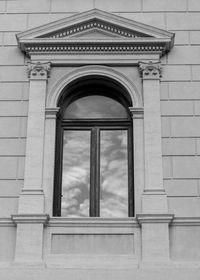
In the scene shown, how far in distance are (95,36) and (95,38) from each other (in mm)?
235

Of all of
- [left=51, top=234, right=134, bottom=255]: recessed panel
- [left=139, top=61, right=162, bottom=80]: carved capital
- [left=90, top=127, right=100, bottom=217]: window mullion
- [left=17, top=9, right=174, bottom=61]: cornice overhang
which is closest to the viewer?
[left=51, top=234, right=134, bottom=255]: recessed panel

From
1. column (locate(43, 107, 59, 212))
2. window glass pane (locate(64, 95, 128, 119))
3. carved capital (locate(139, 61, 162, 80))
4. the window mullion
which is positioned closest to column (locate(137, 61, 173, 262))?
carved capital (locate(139, 61, 162, 80))

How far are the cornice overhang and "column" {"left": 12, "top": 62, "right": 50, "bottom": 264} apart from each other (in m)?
0.53

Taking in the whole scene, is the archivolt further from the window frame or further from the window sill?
the window sill

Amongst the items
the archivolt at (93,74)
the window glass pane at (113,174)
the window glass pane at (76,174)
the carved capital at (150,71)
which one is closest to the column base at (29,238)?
the window glass pane at (76,174)

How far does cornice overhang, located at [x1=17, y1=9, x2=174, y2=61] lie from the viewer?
15305mm

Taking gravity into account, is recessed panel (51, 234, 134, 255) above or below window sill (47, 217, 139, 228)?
below

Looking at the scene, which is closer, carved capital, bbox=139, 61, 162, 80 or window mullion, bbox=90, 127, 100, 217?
window mullion, bbox=90, 127, 100, 217

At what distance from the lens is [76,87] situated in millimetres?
15500

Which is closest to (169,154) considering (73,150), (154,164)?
(154,164)

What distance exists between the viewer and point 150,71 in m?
15.2

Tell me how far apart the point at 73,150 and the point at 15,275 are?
3.48 m

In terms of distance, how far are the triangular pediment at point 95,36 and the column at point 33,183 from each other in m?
0.58

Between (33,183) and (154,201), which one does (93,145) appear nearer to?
(33,183)
